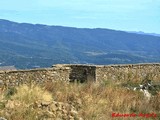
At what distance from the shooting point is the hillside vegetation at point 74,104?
13.1 m

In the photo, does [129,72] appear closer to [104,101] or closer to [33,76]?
[33,76]

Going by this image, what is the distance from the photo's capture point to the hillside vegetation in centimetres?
1312

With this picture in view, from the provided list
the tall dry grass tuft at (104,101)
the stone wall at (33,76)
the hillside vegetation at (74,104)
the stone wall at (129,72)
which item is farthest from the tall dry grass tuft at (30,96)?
the stone wall at (129,72)

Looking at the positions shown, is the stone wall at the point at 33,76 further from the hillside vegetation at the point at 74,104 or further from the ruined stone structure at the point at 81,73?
Result: the hillside vegetation at the point at 74,104

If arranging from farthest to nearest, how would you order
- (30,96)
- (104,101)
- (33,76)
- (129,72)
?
(129,72)
(33,76)
(104,101)
(30,96)

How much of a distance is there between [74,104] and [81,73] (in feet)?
36.4

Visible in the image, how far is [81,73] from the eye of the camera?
25.9m

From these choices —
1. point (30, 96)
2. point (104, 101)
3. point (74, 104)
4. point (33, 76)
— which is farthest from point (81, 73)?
point (74, 104)

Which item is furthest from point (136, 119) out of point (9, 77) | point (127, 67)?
point (127, 67)

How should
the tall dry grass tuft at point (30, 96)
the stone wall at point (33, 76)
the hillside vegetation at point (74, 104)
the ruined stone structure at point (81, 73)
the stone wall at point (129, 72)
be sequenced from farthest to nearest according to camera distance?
the stone wall at point (129, 72) < the ruined stone structure at point (81, 73) < the stone wall at point (33, 76) < the tall dry grass tuft at point (30, 96) < the hillside vegetation at point (74, 104)

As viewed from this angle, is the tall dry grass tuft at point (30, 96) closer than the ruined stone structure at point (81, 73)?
Yes

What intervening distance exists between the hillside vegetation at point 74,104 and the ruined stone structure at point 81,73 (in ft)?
9.35

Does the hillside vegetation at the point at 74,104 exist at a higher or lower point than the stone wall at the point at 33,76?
lower

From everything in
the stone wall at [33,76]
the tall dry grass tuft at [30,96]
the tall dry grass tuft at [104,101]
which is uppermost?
the stone wall at [33,76]
